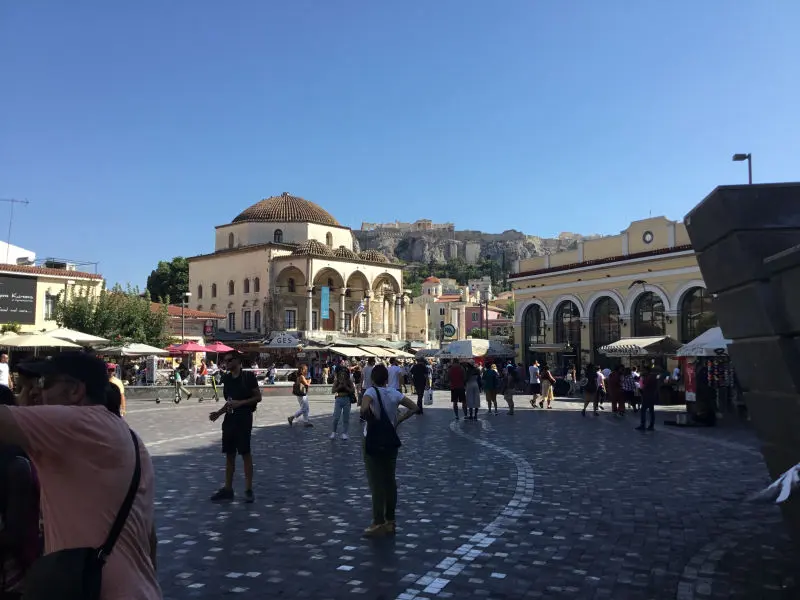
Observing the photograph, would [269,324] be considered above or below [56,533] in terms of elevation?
above

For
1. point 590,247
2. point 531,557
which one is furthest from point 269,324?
point 531,557

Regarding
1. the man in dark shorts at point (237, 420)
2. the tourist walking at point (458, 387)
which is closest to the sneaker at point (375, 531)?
the man in dark shorts at point (237, 420)

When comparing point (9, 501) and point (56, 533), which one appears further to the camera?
point (9, 501)

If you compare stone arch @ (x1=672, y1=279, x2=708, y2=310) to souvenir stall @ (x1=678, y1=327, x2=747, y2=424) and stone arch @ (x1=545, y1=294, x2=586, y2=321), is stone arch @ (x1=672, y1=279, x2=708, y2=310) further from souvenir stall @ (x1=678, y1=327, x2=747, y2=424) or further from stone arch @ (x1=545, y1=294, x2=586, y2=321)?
souvenir stall @ (x1=678, y1=327, x2=747, y2=424)

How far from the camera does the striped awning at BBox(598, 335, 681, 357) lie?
24.1 meters

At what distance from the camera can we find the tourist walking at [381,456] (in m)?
6.82

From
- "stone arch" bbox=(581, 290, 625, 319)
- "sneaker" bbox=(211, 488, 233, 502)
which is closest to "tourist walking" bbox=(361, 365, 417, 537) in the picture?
"sneaker" bbox=(211, 488, 233, 502)

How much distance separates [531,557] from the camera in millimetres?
5992

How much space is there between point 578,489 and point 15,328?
31995 millimetres

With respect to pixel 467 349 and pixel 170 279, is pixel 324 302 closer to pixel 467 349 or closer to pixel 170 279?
pixel 467 349

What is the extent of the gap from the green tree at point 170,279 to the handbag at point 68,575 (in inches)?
3094

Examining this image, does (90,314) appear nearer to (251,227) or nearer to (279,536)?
(251,227)

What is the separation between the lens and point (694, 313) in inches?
1259

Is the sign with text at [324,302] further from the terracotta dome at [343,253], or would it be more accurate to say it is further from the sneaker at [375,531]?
the sneaker at [375,531]
